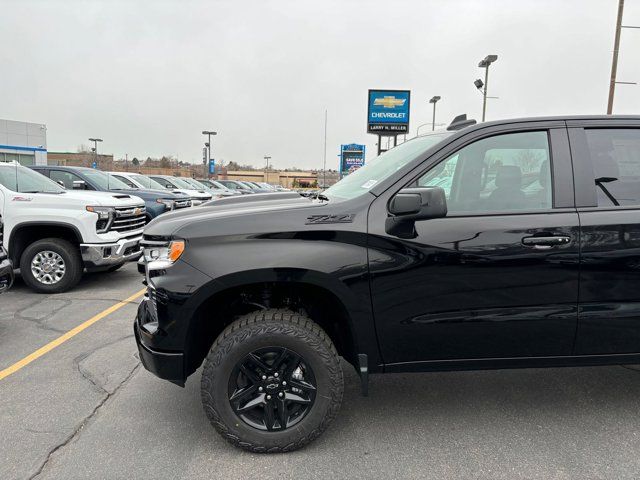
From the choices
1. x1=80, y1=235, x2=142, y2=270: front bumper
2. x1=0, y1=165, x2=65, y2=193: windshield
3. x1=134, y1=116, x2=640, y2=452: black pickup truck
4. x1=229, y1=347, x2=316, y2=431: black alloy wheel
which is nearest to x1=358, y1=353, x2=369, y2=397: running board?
x1=134, y1=116, x2=640, y2=452: black pickup truck

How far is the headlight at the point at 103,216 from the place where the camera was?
6273 millimetres

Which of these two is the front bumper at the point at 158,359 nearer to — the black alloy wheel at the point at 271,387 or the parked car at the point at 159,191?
the black alloy wheel at the point at 271,387

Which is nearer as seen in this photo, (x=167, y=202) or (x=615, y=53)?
(x=167, y=202)

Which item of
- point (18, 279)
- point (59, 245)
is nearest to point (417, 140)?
point (59, 245)

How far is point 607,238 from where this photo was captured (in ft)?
8.70

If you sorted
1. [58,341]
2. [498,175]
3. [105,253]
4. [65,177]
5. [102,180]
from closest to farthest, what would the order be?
[498,175]
[58,341]
[105,253]
[65,177]
[102,180]

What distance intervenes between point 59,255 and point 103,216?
0.80 meters

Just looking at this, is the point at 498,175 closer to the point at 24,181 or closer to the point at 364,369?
the point at 364,369

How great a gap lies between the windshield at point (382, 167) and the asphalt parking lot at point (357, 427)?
5.07 ft

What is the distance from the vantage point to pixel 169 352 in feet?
8.60

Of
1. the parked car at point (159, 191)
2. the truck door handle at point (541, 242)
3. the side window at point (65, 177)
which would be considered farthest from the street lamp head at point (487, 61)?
the truck door handle at point (541, 242)

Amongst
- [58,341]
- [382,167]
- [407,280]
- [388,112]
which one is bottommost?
[58,341]

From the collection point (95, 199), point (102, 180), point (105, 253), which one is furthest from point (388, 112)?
point (105, 253)

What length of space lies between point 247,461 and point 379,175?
1962mm
